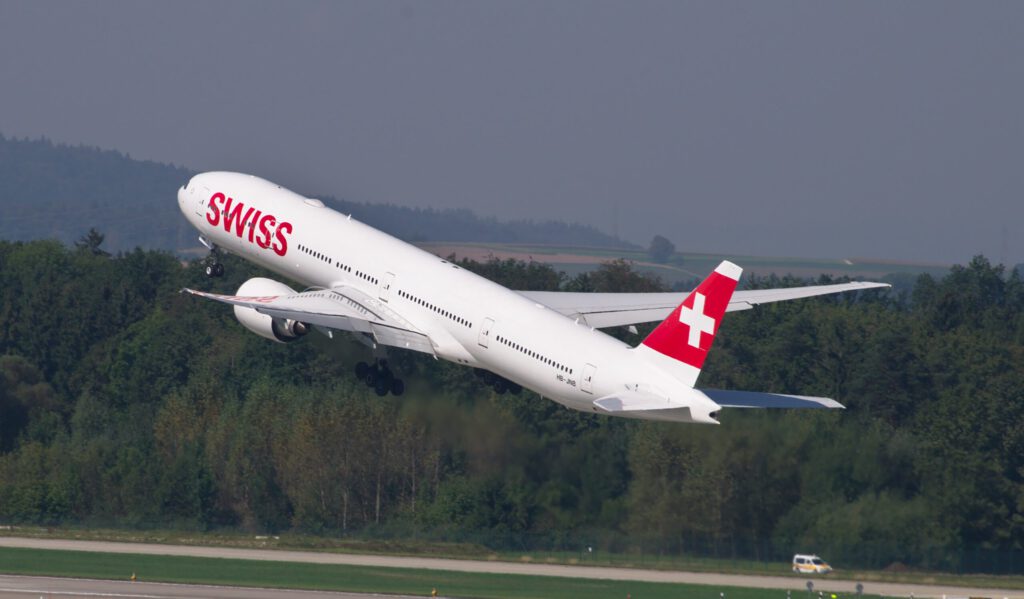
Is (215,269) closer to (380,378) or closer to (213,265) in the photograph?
(213,265)

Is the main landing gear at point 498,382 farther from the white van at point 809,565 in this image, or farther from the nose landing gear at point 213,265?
the nose landing gear at point 213,265

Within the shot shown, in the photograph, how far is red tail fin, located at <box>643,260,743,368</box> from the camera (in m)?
46.0

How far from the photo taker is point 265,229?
61094 mm

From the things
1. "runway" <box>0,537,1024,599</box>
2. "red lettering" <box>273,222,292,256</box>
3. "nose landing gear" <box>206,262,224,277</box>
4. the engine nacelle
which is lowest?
"runway" <box>0,537,1024,599</box>

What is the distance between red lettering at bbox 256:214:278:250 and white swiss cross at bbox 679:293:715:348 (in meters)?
19.4

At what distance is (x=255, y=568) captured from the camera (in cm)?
5562

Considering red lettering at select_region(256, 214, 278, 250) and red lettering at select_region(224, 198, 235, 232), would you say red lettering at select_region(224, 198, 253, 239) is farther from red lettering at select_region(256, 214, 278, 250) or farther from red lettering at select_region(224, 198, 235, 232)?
red lettering at select_region(256, 214, 278, 250)

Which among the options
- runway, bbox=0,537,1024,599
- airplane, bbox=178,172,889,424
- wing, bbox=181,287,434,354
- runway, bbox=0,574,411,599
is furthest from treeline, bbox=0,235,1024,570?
runway, bbox=0,574,411,599

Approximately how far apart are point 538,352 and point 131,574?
14.9 m

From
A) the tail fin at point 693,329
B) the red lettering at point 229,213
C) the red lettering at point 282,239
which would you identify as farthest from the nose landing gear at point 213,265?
the tail fin at point 693,329

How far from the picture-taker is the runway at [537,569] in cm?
5531

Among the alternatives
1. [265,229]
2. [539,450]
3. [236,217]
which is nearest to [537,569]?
[539,450]

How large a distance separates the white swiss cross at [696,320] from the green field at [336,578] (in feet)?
30.4

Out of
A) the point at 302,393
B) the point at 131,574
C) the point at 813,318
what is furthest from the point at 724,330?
the point at 131,574
